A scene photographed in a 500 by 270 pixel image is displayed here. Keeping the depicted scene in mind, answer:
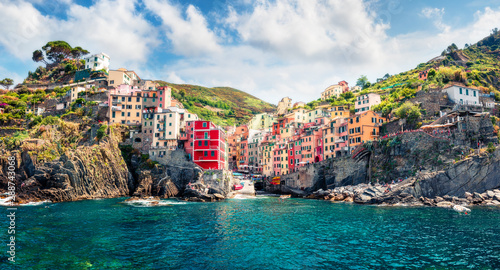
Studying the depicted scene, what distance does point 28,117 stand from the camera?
270 feet

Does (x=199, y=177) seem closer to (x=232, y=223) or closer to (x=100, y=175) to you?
(x=100, y=175)

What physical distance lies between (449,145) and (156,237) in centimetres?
4925

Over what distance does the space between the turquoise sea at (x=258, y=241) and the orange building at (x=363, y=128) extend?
98.0 feet

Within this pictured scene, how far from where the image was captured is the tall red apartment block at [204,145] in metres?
73.5

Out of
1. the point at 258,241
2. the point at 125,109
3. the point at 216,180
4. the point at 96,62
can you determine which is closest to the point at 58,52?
the point at 96,62

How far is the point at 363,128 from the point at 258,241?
48794 mm

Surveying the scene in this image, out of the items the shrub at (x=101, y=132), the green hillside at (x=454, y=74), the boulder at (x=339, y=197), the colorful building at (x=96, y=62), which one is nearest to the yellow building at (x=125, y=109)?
the shrub at (x=101, y=132)

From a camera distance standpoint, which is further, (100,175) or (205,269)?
(100,175)

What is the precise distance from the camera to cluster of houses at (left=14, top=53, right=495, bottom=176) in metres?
69.4

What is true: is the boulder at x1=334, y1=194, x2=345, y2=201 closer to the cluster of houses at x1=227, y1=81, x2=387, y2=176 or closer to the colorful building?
the cluster of houses at x1=227, y1=81, x2=387, y2=176

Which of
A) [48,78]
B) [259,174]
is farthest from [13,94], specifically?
[259,174]

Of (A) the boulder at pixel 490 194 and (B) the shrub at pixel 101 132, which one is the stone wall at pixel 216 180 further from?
(A) the boulder at pixel 490 194

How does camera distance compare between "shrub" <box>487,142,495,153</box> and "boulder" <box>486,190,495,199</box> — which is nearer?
A: "boulder" <box>486,190,495,199</box>

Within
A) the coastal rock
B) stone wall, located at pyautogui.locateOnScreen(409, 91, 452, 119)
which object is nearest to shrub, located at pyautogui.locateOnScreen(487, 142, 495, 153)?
the coastal rock
